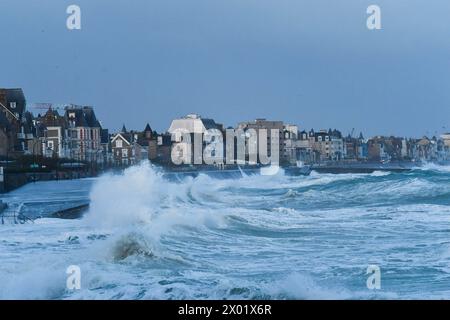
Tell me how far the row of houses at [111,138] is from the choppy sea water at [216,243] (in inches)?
8.1

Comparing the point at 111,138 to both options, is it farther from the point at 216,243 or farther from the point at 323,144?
the point at 323,144

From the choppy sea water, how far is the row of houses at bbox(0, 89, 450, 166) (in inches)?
8.1

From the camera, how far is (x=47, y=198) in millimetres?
6688

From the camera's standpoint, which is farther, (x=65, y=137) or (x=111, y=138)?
(x=65, y=137)

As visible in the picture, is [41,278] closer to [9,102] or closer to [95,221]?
[95,221]

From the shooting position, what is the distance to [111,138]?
5.93 metres

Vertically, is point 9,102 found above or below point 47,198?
above

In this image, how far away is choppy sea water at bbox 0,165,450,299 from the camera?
4312 mm

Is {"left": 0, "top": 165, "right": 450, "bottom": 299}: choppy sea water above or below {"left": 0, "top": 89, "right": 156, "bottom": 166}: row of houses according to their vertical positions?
below

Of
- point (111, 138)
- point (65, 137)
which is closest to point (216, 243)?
point (111, 138)

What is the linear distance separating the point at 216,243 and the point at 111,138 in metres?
1.20

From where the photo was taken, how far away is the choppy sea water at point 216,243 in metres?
4.31
